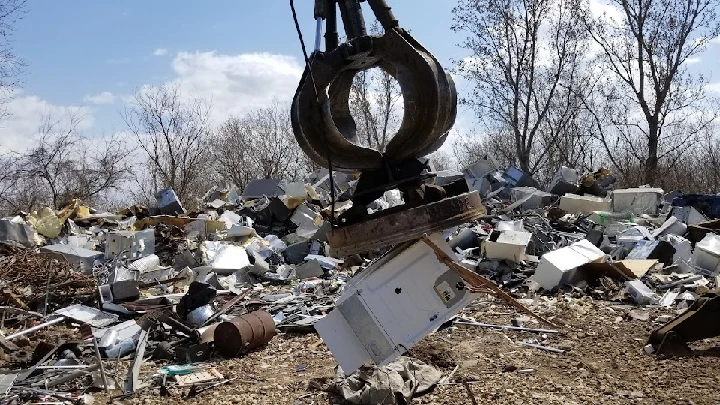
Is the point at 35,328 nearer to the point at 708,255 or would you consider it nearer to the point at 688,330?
the point at 688,330

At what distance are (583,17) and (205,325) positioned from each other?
1849 centimetres

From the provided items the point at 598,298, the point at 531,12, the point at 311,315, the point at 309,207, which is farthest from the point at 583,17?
the point at 311,315

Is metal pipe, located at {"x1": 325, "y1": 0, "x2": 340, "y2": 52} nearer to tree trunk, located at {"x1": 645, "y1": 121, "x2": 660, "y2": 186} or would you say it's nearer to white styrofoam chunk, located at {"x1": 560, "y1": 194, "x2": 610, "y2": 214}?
white styrofoam chunk, located at {"x1": 560, "y1": 194, "x2": 610, "y2": 214}

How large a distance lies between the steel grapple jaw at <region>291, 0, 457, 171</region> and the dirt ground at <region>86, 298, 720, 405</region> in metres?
2.01

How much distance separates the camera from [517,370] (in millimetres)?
5348

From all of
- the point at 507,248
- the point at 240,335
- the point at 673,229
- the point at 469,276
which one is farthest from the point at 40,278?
the point at 673,229

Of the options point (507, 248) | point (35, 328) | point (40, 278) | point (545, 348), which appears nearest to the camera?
point (545, 348)

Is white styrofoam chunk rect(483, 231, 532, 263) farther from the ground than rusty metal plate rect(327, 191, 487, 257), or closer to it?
closer to it

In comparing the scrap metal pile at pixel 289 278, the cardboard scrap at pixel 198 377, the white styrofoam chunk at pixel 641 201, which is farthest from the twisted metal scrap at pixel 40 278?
the white styrofoam chunk at pixel 641 201

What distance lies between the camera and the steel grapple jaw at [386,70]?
2.75m

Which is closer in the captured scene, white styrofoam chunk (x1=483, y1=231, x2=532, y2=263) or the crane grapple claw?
the crane grapple claw

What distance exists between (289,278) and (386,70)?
7.58m

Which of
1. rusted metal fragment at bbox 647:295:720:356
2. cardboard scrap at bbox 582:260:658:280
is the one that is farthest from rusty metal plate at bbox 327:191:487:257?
cardboard scrap at bbox 582:260:658:280

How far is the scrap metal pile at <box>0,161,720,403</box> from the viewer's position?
9.93 feet
